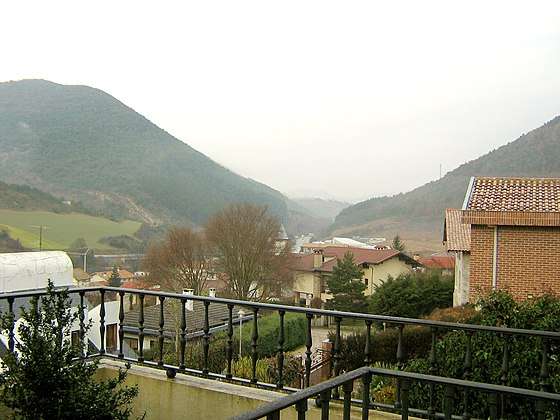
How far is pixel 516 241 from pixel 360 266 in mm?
23359

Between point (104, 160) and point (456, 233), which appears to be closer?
point (456, 233)

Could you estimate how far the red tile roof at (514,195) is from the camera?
14602mm

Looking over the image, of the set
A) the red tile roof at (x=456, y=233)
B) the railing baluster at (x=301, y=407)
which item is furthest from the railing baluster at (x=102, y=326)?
the red tile roof at (x=456, y=233)

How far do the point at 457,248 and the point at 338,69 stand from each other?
23.3 metres

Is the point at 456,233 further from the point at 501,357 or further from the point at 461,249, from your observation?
the point at 501,357

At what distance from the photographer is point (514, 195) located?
15445mm

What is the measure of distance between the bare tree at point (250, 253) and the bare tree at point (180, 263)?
0.91 meters

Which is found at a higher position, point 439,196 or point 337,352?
point 439,196

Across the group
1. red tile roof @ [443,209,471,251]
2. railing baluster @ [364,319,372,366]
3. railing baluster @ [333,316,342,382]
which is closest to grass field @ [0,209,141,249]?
red tile roof @ [443,209,471,251]

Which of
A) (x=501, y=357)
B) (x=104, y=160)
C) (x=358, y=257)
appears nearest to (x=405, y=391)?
(x=501, y=357)

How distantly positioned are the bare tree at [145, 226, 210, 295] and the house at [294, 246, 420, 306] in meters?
8.35

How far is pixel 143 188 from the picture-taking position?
197 feet

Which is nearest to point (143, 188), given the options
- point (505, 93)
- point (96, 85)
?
point (96, 85)

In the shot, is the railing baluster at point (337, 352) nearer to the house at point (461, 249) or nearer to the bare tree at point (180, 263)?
the house at point (461, 249)
